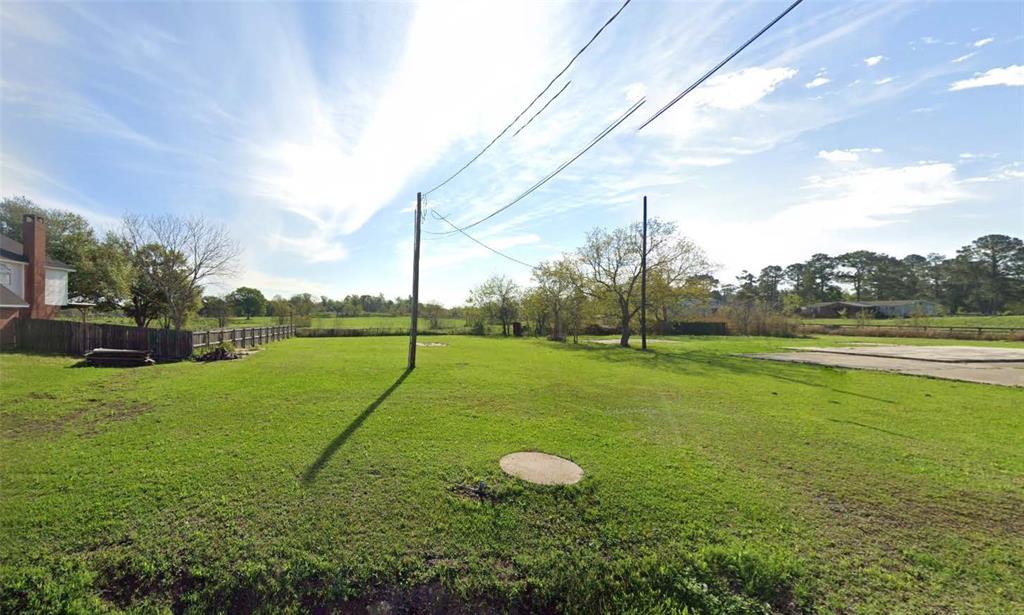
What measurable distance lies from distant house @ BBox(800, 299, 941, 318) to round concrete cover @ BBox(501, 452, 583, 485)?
66.6 meters

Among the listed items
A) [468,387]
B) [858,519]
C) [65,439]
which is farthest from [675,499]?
[65,439]

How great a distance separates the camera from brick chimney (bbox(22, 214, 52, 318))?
17.9 metres

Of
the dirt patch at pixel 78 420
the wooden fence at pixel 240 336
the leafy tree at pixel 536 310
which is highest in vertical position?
the leafy tree at pixel 536 310

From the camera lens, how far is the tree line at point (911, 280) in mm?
54312

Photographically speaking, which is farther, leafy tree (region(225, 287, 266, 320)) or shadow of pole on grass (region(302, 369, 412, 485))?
leafy tree (region(225, 287, 266, 320))

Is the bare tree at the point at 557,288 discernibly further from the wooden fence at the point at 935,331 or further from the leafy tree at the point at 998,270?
the leafy tree at the point at 998,270

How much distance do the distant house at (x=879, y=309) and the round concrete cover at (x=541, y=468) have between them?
66.6m

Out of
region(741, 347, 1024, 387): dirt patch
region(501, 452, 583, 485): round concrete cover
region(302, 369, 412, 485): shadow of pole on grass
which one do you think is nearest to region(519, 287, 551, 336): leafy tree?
region(741, 347, 1024, 387): dirt patch

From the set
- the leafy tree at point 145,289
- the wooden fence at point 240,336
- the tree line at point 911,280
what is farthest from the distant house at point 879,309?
the leafy tree at point 145,289

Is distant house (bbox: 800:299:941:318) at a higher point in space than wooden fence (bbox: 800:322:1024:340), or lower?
higher

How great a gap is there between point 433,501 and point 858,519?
371cm

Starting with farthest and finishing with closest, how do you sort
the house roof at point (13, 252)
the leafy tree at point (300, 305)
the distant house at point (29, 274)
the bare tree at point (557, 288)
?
the leafy tree at point (300, 305) → the bare tree at point (557, 288) → the house roof at point (13, 252) → the distant house at point (29, 274)

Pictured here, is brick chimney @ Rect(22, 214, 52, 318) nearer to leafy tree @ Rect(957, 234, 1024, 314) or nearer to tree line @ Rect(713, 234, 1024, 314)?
tree line @ Rect(713, 234, 1024, 314)

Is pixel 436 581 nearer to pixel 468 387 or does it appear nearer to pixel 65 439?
pixel 65 439
